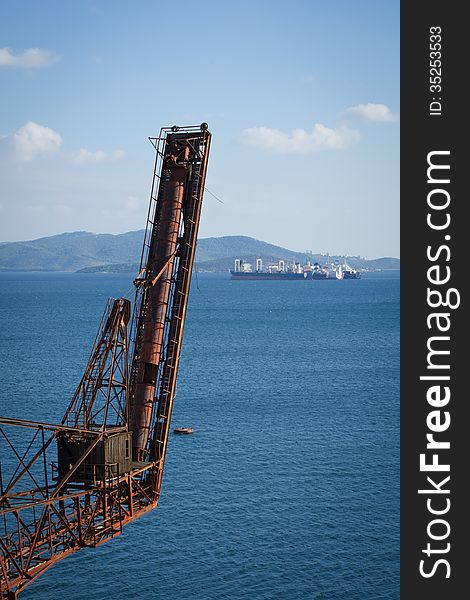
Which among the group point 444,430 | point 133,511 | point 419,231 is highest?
point 419,231

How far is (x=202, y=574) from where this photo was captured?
4800 centimetres

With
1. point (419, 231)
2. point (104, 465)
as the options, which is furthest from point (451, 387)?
point (104, 465)

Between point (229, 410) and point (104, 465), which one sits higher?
point (229, 410)

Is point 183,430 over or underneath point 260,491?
over

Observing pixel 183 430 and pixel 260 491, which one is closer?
pixel 260 491

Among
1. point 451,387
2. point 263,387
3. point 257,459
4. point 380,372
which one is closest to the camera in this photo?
point 451,387

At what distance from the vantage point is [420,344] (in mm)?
27891

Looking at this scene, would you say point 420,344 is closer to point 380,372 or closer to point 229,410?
point 229,410

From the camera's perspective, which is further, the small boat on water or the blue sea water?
the small boat on water

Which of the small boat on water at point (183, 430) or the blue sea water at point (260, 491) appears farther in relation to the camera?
the small boat on water at point (183, 430)

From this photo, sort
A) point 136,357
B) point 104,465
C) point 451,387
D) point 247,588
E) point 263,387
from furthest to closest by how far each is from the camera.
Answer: point 263,387 < point 247,588 < point 136,357 < point 104,465 < point 451,387

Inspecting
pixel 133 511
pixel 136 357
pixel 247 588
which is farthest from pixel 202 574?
pixel 136 357

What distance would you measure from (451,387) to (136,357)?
61.3ft

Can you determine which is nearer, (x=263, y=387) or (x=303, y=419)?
(x=303, y=419)
